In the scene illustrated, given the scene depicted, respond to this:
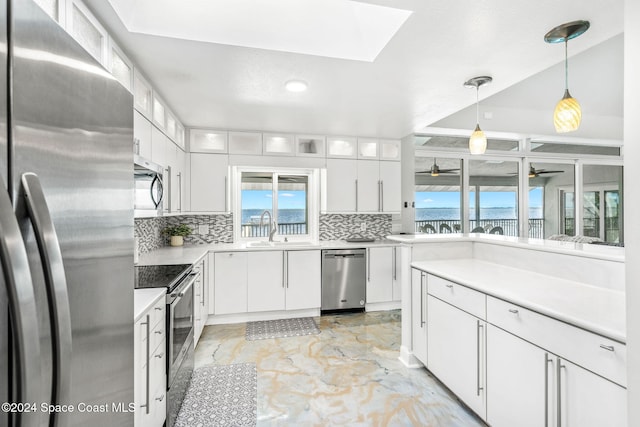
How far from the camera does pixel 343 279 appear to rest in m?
3.99

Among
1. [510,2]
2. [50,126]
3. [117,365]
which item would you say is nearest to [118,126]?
[50,126]

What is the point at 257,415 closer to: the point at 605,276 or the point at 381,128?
the point at 605,276

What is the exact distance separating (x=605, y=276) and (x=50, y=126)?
2.51m

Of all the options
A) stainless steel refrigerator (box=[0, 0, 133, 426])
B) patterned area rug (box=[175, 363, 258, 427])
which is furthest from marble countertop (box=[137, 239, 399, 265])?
stainless steel refrigerator (box=[0, 0, 133, 426])

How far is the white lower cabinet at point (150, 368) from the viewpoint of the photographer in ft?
4.59

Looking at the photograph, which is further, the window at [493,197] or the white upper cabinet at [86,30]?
the window at [493,197]

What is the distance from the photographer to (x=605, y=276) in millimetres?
1762

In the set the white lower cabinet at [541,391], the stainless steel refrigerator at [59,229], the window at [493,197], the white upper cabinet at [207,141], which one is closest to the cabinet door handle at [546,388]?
the white lower cabinet at [541,391]

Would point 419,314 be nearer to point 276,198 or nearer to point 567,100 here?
point 567,100

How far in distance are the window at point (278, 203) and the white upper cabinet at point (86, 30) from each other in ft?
8.56

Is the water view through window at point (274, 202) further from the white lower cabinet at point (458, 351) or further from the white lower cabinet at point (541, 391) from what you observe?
the white lower cabinet at point (541, 391)

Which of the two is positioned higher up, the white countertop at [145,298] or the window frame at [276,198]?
the window frame at [276,198]

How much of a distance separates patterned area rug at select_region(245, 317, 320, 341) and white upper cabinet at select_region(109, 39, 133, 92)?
8.45 ft

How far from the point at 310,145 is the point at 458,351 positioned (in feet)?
10.1
